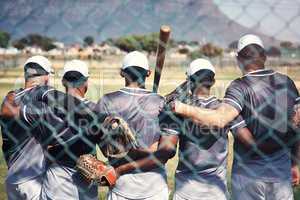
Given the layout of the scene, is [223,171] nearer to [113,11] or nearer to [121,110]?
[121,110]

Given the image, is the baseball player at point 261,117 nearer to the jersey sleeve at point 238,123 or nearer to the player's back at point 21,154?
the jersey sleeve at point 238,123

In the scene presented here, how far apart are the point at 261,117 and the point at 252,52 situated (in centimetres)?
30

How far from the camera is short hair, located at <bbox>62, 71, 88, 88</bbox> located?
2.38m

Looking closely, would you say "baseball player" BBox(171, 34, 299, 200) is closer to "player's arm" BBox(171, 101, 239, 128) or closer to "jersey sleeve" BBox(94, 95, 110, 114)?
"player's arm" BBox(171, 101, 239, 128)

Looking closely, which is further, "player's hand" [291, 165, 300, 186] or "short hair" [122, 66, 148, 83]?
"player's hand" [291, 165, 300, 186]

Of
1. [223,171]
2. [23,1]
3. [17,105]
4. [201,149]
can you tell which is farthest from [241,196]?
[23,1]

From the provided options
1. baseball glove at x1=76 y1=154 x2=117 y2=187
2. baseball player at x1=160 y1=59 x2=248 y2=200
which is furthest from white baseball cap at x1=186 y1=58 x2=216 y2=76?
baseball glove at x1=76 y1=154 x2=117 y2=187

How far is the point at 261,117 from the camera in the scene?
222 centimetres

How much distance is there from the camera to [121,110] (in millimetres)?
2305

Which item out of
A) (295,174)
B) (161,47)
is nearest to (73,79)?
(161,47)

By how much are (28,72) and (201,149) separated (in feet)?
3.11

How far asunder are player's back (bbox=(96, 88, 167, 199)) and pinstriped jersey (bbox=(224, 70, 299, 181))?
39 centimetres

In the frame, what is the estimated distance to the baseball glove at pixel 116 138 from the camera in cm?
222

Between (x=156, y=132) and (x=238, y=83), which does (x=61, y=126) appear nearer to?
(x=156, y=132)
